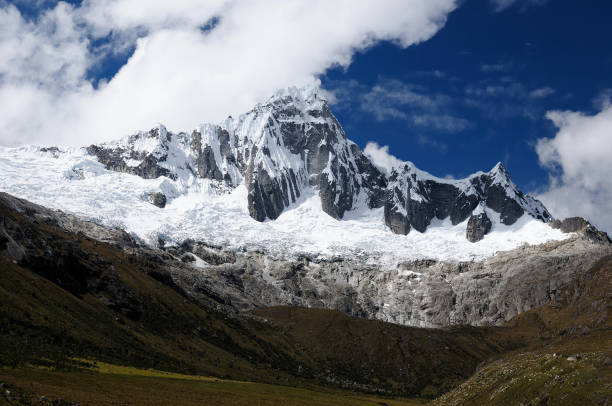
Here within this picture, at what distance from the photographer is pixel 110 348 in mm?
143125

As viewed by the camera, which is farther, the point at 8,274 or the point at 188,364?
the point at 188,364

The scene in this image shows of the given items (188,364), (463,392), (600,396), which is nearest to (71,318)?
(188,364)

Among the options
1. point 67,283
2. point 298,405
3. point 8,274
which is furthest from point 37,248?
point 298,405

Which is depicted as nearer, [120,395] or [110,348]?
[120,395]

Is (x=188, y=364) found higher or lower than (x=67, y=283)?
lower

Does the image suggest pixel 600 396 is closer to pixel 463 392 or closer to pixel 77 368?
pixel 463 392

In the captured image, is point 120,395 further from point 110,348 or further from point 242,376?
point 242,376

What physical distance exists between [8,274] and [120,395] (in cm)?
8146

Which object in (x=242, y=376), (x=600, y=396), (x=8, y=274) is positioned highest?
(x=8, y=274)

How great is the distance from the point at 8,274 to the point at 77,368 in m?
62.4

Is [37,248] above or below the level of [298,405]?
above

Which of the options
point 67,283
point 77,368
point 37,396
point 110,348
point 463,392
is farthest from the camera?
point 67,283

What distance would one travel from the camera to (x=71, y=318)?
492ft

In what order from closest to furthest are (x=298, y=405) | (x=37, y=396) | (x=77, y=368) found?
(x=37, y=396), (x=77, y=368), (x=298, y=405)
